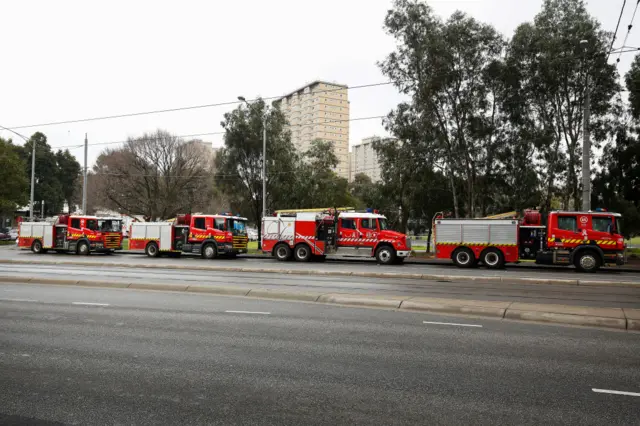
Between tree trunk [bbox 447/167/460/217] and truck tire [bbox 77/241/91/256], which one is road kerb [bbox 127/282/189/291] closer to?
tree trunk [bbox 447/167/460/217]

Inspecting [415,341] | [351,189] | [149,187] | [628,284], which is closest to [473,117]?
[628,284]

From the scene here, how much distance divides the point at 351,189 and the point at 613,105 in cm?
4985

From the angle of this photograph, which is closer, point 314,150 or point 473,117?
point 473,117

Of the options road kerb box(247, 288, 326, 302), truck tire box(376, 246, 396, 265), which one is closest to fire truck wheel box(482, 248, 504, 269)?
truck tire box(376, 246, 396, 265)

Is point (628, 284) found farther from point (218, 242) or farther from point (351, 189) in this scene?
point (351, 189)

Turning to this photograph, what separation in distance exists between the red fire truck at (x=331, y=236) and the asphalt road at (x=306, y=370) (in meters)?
15.7

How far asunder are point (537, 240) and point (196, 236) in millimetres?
18472

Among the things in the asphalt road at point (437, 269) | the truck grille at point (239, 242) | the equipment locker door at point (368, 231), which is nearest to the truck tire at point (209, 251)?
the truck grille at point (239, 242)

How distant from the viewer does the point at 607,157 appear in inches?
1141

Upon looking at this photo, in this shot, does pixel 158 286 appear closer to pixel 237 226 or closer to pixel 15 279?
pixel 15 279

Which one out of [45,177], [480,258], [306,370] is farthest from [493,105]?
[45,177]

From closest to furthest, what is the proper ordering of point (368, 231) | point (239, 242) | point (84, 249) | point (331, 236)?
point (368, 231)
point (331, 236)
point (239, 242)
point (84, 249)

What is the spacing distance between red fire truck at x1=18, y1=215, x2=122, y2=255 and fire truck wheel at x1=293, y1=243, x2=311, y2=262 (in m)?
13.9

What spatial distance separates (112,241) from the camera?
1281 inches
